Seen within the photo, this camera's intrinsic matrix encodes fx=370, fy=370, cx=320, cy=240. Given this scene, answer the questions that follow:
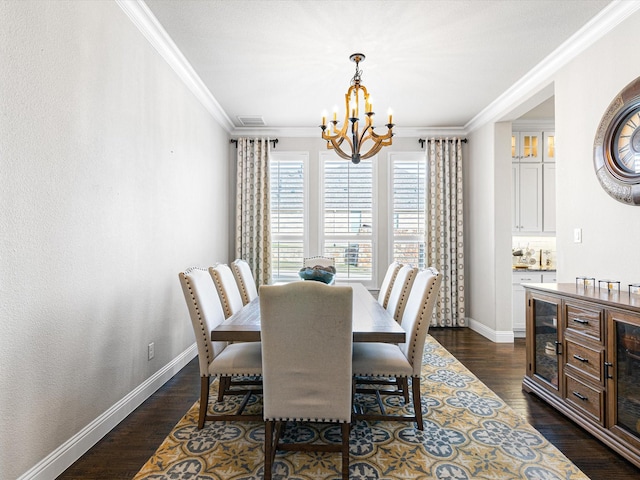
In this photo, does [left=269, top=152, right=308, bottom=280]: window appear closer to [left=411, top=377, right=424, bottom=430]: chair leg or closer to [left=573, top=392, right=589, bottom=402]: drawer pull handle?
[left=411, top=377, right=424, bottom=430]: chair leg

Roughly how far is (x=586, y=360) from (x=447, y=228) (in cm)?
303

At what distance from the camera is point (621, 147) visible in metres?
2.58

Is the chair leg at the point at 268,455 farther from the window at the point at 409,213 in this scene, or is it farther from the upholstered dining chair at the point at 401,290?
the window at the point at 409,213

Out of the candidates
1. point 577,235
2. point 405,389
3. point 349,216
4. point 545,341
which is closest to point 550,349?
point 545,341

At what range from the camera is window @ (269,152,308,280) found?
5.43m

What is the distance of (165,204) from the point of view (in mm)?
3215

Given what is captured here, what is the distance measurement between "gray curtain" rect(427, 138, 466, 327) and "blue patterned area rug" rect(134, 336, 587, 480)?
8.30 feet

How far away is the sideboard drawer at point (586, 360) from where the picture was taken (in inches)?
88.5

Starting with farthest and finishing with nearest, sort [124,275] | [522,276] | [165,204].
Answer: [522,276] → [165,204] → [124,275]

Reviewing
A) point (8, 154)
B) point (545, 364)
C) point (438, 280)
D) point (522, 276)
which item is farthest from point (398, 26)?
point (522, 276)

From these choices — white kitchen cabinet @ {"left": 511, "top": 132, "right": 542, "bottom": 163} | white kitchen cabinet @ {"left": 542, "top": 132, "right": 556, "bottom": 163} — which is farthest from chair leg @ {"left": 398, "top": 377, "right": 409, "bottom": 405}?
white kitchen cabinet @ {"left": 542, "top": 132, "right": 556, "bottom": 163}

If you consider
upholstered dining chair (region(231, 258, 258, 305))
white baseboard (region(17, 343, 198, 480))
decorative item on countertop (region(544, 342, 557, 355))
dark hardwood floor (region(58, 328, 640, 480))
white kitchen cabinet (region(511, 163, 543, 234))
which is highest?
white kitchen cabinet (region(511, 163, 543, 234))

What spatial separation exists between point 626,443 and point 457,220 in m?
3.53

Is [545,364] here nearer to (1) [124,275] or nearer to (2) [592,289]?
(2) [592,289]
